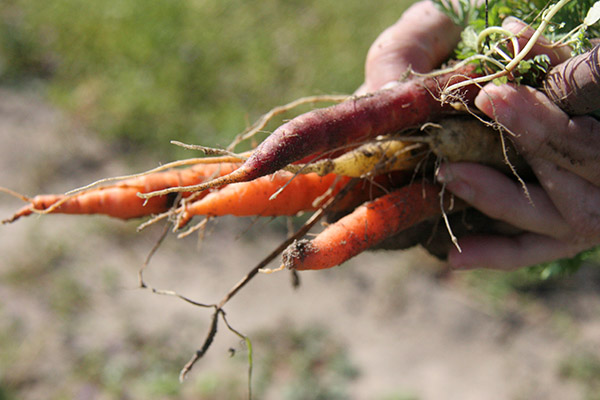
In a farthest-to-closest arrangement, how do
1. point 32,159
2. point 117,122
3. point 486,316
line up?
point 117,122 → point 32,159 → point 486,316

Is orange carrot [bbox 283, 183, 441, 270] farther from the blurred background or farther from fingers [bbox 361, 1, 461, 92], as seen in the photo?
the blurred background

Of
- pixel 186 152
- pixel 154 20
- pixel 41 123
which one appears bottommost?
pixel 186 152

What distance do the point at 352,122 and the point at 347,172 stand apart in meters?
0.17

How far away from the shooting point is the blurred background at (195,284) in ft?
8.73

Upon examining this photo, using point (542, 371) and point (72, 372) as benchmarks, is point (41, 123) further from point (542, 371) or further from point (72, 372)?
point (542, 371)

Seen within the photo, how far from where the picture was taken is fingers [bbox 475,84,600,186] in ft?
3.75

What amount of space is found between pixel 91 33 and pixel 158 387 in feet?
9.22

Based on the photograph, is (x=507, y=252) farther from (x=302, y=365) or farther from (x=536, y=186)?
(x=302, y=365)

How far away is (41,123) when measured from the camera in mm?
3391

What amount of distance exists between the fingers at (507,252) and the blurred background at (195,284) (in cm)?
95

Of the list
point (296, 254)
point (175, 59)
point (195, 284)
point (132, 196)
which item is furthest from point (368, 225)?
point (175, 59)

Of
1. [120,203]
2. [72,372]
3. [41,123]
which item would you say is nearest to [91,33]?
[41,123]

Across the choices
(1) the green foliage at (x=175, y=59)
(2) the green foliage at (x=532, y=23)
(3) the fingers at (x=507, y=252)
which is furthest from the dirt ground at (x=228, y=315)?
(2) the green foliage at (x=532, y=23)

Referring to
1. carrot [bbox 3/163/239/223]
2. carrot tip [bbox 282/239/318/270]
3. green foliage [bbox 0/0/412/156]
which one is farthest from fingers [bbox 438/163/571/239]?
green foliage [bbox 0/0/412/156]
